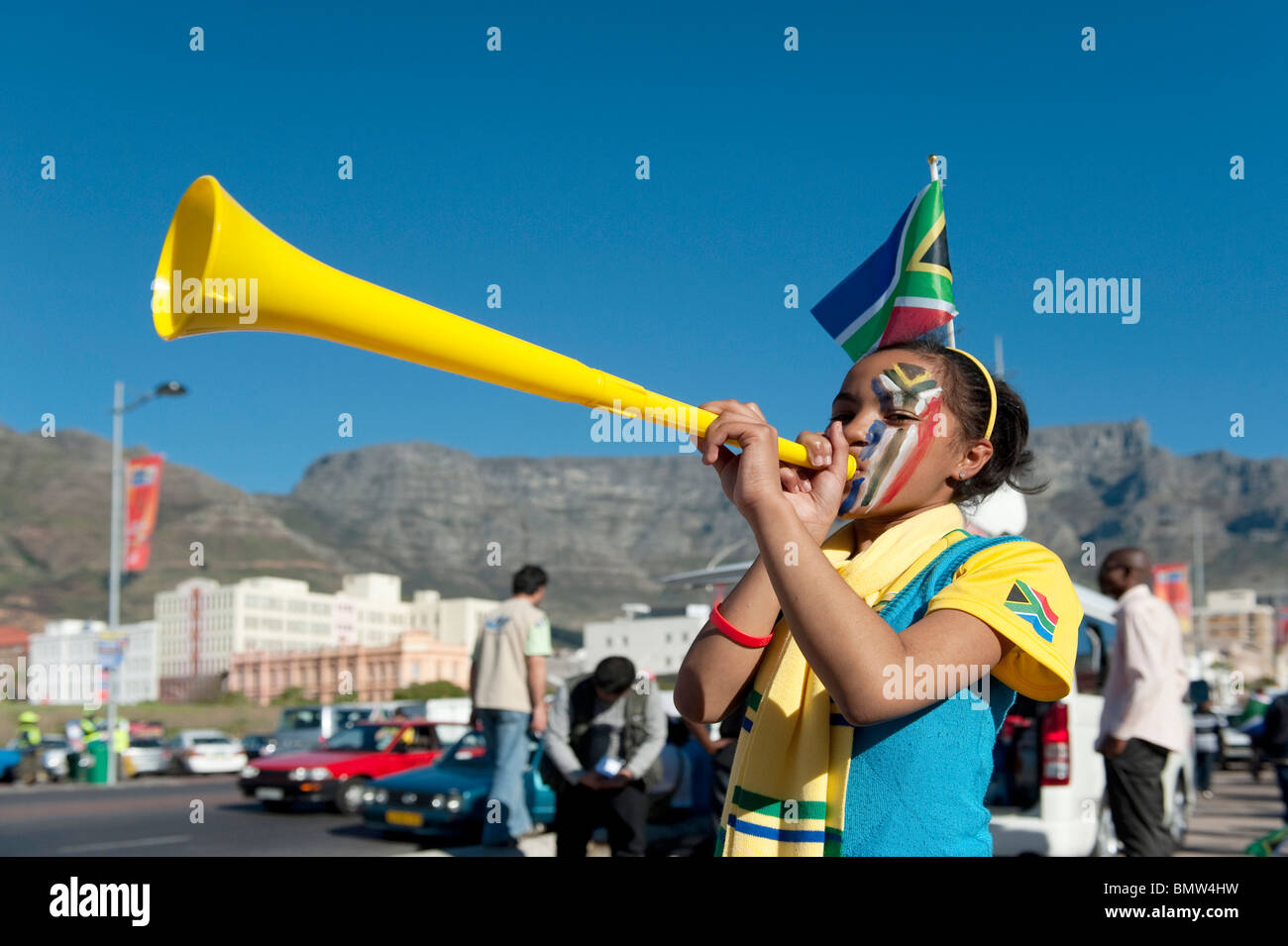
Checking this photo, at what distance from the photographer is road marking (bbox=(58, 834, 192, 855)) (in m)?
10.7

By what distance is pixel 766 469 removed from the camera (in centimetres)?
166

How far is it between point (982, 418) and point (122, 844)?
1136 centimetres

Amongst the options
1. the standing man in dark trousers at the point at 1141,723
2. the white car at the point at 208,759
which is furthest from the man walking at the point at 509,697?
the white car at the point at 208,759

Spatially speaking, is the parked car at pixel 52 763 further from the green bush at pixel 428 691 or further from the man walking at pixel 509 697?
the green bush at pixel 428 691

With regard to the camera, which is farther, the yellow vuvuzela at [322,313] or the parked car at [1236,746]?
the parked car at [1236,746]

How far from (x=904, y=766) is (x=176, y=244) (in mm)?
1204

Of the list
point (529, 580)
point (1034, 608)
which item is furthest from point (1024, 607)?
point (529, 580)

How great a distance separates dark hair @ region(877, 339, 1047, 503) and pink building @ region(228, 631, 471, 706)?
13124 centimetres

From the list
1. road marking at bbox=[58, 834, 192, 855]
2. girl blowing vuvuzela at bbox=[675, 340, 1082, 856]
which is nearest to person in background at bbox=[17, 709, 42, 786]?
road marking at bbox=[58, 834, 192, 855]

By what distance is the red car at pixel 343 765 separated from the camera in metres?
15.4

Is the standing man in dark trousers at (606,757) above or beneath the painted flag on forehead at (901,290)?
beneath

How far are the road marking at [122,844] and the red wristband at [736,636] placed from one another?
33.5 feet
